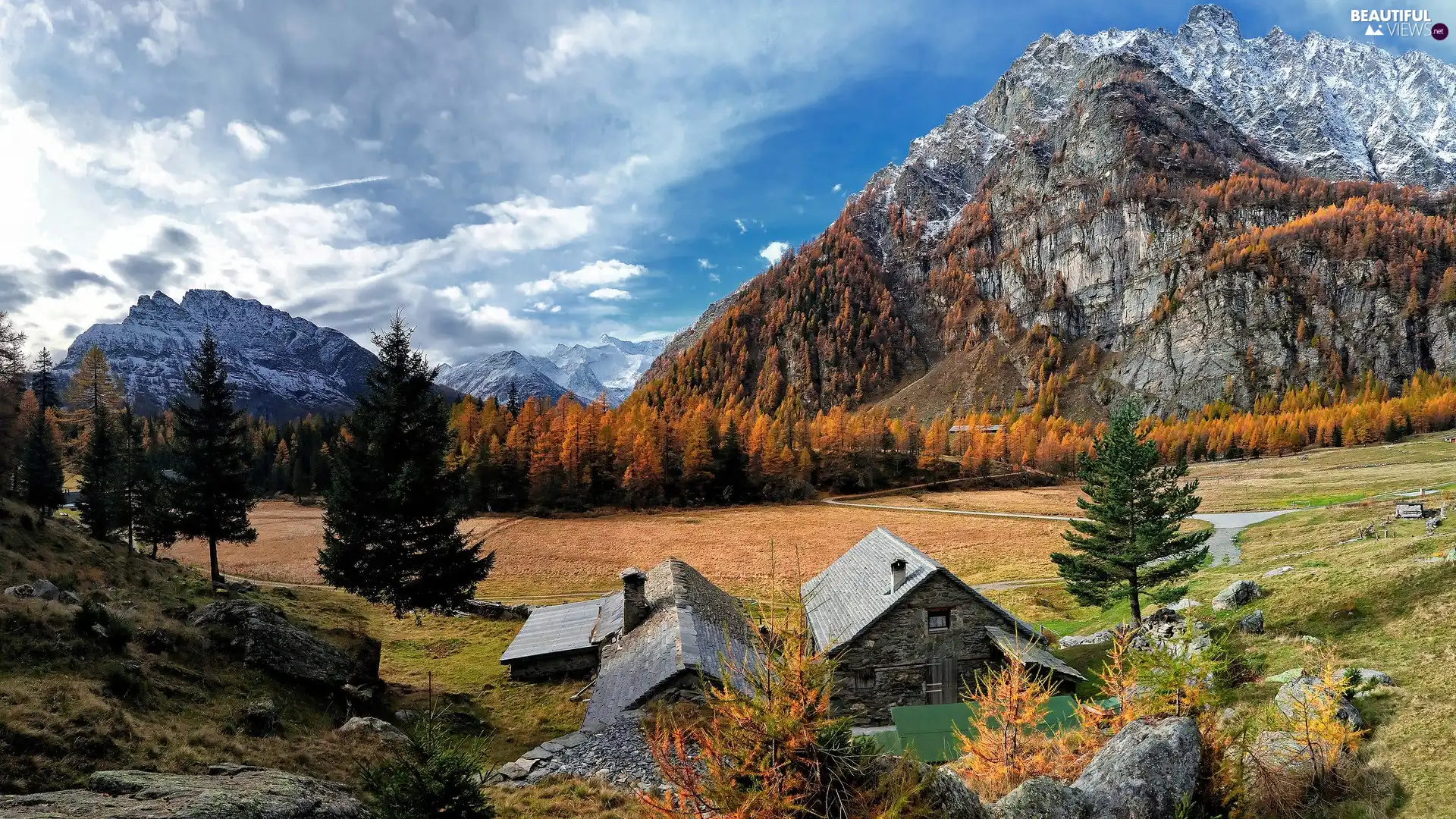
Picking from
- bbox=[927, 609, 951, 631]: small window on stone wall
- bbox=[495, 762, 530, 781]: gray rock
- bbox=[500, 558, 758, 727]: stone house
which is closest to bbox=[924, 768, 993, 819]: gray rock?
bbox=[500, 558, 758, 727]: stone house

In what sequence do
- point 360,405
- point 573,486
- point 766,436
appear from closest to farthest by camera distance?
point 360,405 < point 573,486 < point 766,436

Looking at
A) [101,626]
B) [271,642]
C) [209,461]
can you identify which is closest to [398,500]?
[271,642]

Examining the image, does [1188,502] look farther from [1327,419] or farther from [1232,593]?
[1327,419]

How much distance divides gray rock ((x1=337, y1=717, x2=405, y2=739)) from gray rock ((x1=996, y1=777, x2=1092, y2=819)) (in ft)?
51.2

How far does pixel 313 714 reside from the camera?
1686 centimetres

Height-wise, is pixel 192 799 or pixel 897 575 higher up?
pixel 192 799

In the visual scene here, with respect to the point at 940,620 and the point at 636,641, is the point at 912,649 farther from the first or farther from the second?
the point at 636,641

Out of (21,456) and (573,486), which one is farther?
(573,486)

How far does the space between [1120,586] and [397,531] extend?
32564 millimetres

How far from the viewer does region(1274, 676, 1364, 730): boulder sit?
12891 millimetres

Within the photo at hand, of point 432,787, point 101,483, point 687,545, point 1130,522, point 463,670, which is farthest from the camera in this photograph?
point 687,545

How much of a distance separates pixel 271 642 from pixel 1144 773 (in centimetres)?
2272

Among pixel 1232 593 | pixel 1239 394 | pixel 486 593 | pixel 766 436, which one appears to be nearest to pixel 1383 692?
pixel 1232 593

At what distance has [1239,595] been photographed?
80.7 feet
